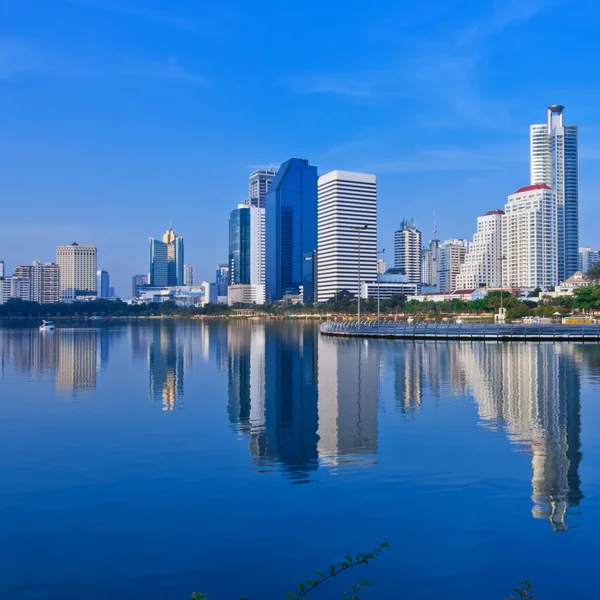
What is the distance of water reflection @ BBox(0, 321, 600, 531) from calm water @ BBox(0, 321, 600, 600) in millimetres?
114

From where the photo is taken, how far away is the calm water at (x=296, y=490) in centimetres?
916

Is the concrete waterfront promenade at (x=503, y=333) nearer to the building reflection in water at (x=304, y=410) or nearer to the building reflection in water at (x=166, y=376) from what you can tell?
the building reflection in water at (x=304, y=410)

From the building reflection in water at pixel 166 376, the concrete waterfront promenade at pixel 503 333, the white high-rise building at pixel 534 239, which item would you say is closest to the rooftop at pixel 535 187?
the white high-rise building at pixel 534 239

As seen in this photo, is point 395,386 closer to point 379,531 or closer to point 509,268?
point 379,531

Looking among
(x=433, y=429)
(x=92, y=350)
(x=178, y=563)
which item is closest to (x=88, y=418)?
(x=433, y=429)

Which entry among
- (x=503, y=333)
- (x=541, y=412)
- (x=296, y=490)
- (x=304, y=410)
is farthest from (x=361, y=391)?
Result: (x=503, y=333)

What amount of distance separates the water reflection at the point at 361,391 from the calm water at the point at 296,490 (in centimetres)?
11

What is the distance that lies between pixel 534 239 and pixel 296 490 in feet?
622

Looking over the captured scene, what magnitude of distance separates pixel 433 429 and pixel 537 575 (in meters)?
9.20

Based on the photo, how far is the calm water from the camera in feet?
30.1

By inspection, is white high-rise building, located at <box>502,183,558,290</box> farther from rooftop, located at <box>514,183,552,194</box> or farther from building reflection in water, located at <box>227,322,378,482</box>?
building reflection in water, located at <box>227,322,378,482</box>

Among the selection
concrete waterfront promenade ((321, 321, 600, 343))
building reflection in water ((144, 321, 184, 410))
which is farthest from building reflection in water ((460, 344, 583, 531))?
concrete waterfront promenade ((321, 321, 600, 343))

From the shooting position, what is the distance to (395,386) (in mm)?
27562

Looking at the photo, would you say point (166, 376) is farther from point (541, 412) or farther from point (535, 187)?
point (535, 187)
